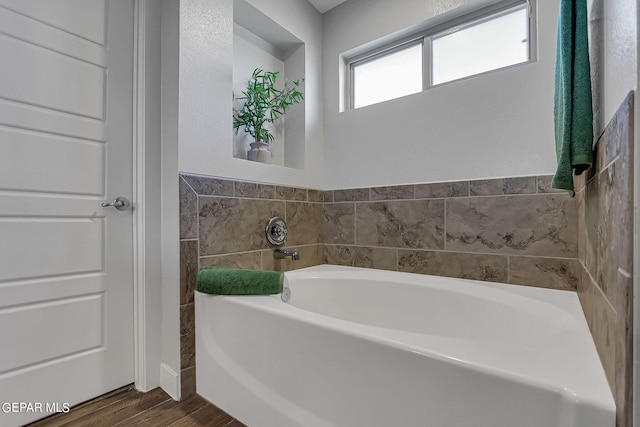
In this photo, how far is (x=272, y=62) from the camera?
2209mm

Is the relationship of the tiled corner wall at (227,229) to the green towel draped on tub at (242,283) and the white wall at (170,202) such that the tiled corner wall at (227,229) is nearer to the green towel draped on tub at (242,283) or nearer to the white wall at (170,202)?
the white wall at (170,202)

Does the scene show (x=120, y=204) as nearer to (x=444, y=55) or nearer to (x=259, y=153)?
(x=259, y=153)

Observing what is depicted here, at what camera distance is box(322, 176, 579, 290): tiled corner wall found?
139 cm

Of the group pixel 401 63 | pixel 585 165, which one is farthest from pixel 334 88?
pixel 585 165

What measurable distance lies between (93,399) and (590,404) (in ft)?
5.90

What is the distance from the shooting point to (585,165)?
0.85 m

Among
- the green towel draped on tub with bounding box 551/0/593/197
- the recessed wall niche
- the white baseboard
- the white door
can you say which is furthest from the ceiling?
the white baseboard

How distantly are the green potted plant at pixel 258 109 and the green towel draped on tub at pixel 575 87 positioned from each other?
4.84 ft

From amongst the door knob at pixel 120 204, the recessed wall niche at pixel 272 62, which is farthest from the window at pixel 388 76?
the door knob at pixel 120 204

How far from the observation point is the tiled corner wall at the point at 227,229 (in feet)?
4.55

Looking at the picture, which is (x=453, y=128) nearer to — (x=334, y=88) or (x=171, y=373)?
(x=334, y=88)

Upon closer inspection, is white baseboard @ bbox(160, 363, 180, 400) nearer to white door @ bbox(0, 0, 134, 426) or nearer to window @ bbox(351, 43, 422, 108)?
white door @ bbox(0, 0, 134, 426)

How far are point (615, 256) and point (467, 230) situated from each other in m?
1.05

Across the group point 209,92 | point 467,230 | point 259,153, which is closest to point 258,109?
point 259,153
